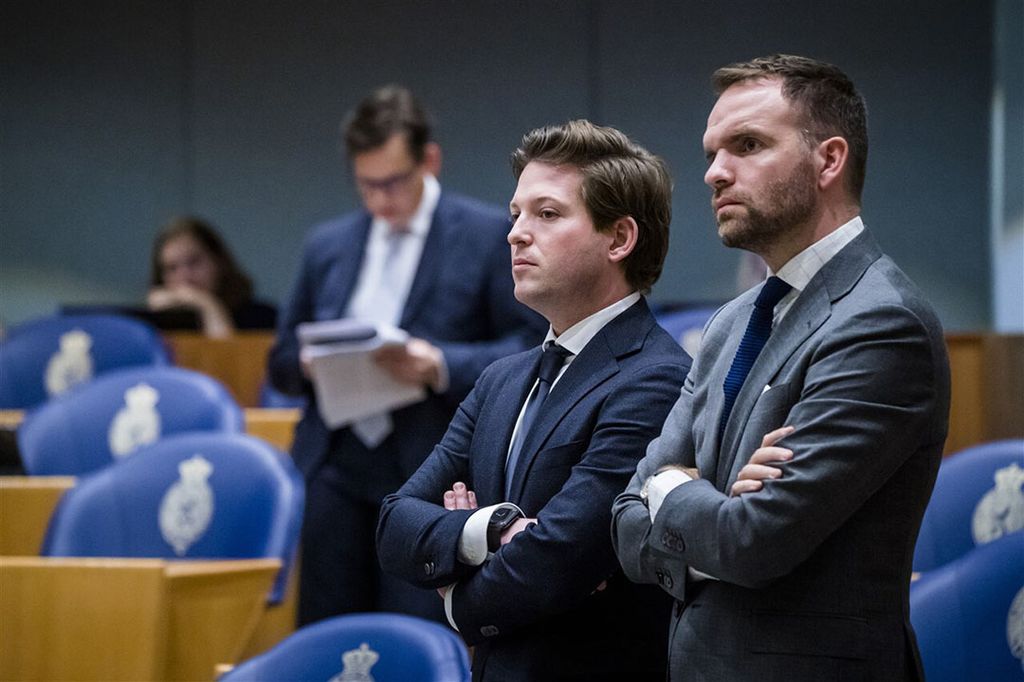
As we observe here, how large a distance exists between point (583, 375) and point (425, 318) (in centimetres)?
100

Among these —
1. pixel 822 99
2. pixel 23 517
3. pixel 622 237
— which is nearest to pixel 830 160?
pixel 822 99

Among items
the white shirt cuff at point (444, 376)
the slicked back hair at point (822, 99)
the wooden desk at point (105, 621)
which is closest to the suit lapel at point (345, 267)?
the white shirt cuff at point (444, 376)

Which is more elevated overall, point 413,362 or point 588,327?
point 588,327

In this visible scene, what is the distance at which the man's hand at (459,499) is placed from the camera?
5.49 ft

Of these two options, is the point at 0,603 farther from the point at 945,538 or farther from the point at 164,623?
the point at 945,538

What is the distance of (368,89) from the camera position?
480 cm

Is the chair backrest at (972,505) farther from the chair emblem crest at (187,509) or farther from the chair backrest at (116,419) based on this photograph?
the chair backrest at (116,419)

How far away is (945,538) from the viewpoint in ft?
7.73

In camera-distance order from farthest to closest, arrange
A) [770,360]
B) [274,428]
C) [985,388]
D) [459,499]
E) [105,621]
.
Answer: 1. [274,428]
2. [985,388]
3. [105,621]
4. [459,499]
5. [770,360]

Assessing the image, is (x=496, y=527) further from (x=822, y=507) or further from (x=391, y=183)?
(x=391, y=183)

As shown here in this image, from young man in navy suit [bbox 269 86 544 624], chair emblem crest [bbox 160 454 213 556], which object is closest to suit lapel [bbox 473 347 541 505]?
young man in navy suit [bbox 269 86 544 624]

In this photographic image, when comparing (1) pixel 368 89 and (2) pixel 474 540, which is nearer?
(2) pixel 474 540

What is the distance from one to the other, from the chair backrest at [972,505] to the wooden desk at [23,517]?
164 centimetres

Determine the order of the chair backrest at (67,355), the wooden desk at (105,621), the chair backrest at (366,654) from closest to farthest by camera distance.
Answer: the chair backrest at (366,654)
the wooden desk at (105,621)
the chair backrest at (67,355)
